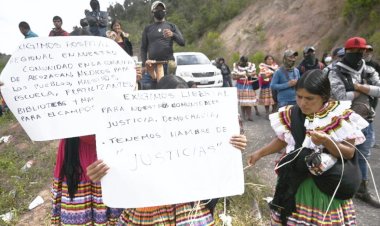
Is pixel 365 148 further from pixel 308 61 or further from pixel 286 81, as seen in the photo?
pixel 308 61

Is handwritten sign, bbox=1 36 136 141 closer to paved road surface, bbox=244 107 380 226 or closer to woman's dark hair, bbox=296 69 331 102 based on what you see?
woman's dark hair, bbox=296 69 331 102

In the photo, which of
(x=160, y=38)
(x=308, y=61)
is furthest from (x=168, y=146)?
(x=308, y=61)

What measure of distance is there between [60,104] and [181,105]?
73 cm

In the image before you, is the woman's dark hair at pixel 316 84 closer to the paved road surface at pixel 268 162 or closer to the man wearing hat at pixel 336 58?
the man wearing hat at pixel 336 58

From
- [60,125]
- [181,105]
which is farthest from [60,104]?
[181,105]

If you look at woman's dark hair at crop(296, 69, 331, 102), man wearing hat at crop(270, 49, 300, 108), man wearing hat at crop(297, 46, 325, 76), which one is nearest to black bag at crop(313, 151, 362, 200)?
woman's dark hair at crop(296, 69, 331, 102)

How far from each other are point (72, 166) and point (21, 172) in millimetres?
3707

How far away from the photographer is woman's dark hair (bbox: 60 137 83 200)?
2109 mm

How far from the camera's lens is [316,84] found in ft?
6.77

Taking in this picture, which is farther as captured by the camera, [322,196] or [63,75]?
[322,196]

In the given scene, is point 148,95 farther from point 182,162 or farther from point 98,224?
point 98,224

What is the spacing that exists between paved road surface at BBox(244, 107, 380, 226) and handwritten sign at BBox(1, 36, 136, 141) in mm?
2859

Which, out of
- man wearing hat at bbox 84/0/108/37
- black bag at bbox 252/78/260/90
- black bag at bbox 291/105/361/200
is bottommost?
black bag at bbox 252/78/260/90

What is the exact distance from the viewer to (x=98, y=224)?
2195 millimetres
